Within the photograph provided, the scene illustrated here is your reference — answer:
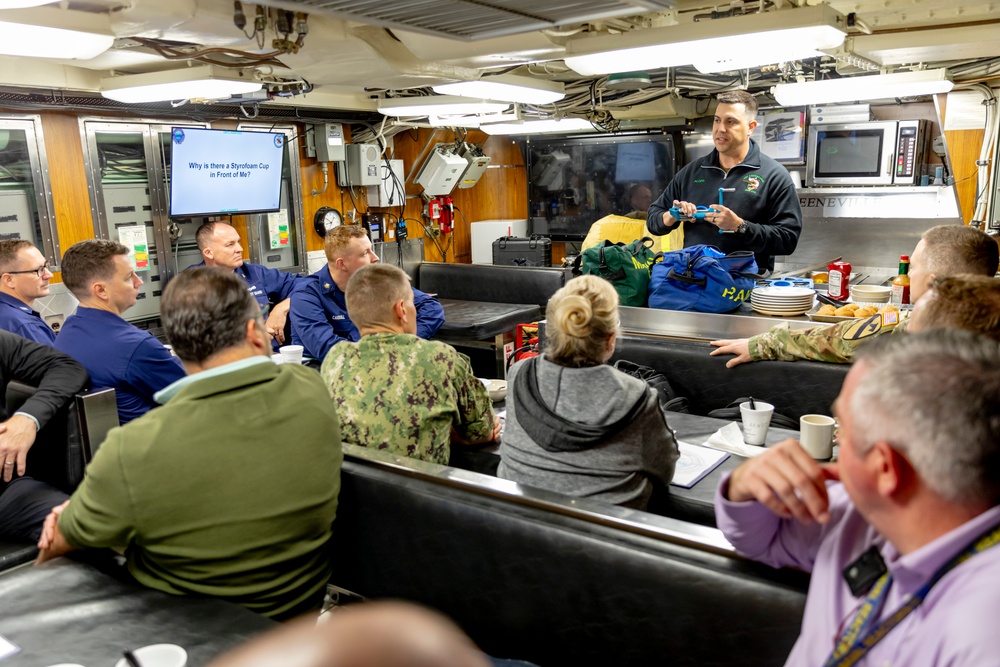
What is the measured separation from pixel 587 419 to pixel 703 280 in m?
1.87

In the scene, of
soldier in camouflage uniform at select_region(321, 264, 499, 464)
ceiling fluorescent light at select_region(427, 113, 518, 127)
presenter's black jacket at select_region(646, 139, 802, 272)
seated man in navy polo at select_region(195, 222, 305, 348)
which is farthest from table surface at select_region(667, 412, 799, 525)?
ceiling fluorescent light at select_region(427, 113, 518, 127)

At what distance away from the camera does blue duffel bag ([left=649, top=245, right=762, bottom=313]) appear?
3.68 meters

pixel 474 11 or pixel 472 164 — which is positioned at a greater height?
pixel 474 11

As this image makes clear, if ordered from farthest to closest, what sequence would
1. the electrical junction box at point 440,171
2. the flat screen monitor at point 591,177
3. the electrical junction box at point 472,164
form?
the electrical junction box at point 472,164, the flat screen monitor at point 591,177, the electrical junction box at point 440,171

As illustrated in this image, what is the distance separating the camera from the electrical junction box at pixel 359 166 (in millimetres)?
6738

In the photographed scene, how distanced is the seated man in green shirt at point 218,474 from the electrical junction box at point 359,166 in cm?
508

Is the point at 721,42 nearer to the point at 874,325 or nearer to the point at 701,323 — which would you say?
the point at 874,325

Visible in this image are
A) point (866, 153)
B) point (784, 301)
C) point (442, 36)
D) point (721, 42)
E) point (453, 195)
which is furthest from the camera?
point (453, 195)

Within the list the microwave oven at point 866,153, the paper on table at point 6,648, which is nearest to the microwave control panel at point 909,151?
the microwave oven at point 866,153

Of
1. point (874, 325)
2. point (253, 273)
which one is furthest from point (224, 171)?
point (874, 325)

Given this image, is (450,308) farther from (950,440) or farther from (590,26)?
(950,440)

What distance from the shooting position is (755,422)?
241 centimetres

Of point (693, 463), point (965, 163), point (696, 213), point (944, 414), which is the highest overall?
point (965, 163)

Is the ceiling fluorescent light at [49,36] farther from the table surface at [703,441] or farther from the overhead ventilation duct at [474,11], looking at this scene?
the table surface at [703,441]
